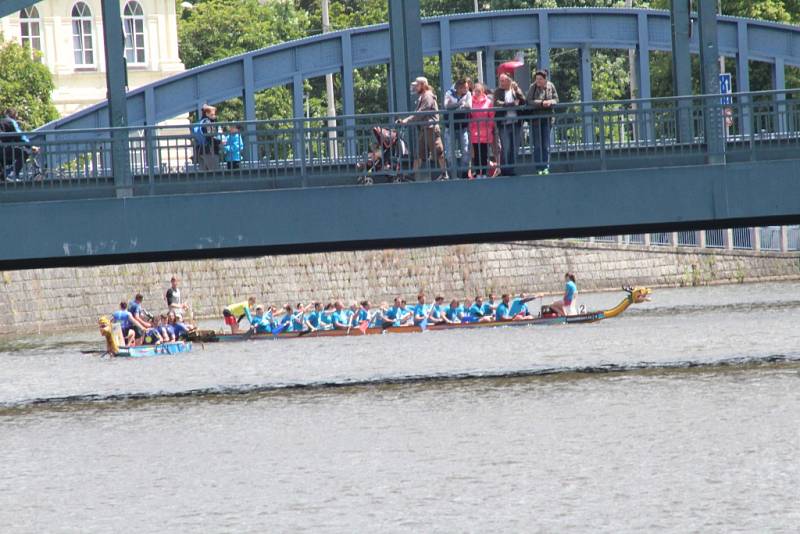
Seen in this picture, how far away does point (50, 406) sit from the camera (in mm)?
30953

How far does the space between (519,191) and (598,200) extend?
1045mm

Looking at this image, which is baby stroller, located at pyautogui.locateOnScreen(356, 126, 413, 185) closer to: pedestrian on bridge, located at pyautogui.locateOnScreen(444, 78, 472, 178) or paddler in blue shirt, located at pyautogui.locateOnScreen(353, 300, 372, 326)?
pedestrian on bridge, located at pyautogui.locateOnScreen(444, 78, 472, 178)

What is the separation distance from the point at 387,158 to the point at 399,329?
78.5 feet

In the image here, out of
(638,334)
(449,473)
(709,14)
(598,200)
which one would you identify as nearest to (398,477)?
(449,473)

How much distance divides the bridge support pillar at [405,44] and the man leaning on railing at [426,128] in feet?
3.78

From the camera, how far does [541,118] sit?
21625mm

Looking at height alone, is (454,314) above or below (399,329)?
above

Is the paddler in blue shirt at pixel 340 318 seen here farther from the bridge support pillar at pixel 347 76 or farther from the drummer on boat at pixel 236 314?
the bridge support pillar at pixel 347 76

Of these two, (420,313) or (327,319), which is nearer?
(327,319)

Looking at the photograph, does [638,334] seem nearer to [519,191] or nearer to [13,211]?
[519,191]

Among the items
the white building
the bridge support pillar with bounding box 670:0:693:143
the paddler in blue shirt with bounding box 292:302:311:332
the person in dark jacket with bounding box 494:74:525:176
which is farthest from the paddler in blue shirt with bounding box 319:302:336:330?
the person in dark jacket with bounding box 494:74:525:176

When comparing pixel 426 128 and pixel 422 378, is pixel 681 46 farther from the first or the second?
pixel 422 378

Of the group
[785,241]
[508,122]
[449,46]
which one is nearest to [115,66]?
[508,122]

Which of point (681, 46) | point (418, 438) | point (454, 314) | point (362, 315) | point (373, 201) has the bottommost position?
point (418, 438)
